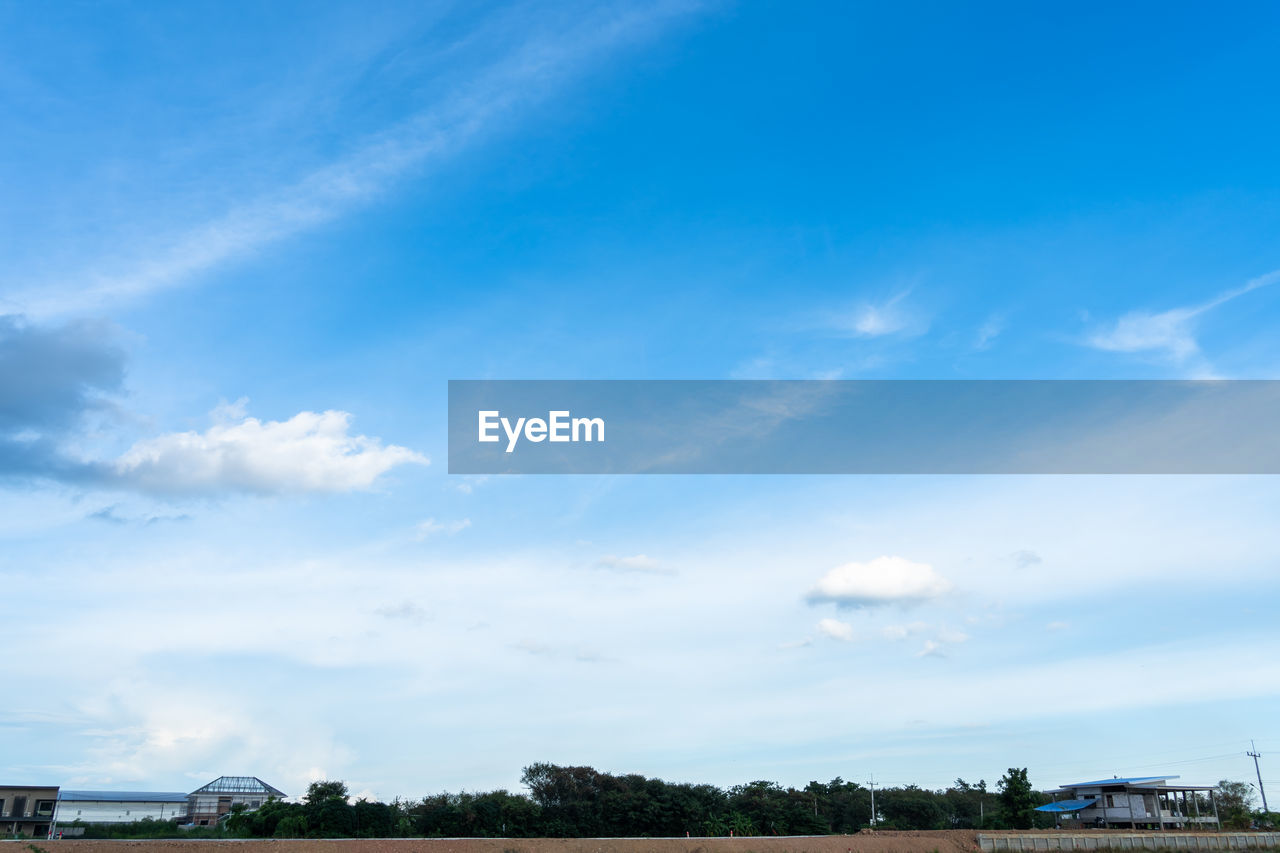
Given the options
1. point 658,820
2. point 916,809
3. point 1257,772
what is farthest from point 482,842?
point 1257,772

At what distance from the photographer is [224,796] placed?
103 metres

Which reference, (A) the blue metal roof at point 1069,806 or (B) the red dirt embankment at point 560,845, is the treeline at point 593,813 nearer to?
(A) the blue metal roof at point 1069,806

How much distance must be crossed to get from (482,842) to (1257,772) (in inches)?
3205

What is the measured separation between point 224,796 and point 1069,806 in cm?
8822

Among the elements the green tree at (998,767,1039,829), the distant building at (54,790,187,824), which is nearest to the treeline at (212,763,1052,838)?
the green tree at (998,767,1039,829)

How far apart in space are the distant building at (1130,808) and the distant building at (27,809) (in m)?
99.3

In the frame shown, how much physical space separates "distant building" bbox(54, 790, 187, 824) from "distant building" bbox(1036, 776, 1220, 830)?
88.2 metres

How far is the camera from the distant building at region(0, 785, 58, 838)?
310ft

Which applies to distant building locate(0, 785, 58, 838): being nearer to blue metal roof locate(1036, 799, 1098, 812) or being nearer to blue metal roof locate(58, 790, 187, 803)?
blue metal roof locate(58, 790, 187, 803)

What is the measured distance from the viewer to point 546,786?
278ft

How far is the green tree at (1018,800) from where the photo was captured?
77938 millimetres

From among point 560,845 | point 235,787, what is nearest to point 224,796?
point 235,787

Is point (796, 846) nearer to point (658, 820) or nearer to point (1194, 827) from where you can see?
point (658, 820)

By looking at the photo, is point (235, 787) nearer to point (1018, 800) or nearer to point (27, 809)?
point (27, 809)
